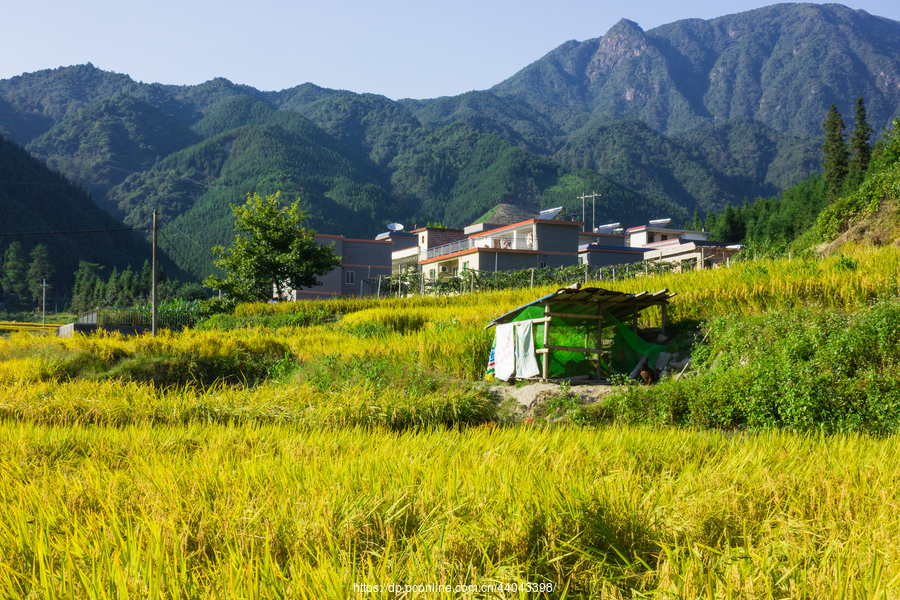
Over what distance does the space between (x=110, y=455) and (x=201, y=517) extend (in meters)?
2.43

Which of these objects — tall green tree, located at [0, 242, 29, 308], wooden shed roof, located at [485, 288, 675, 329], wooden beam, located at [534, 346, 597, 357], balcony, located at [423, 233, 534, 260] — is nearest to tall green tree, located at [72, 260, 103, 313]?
tall green tree, located at [0, 242, 29, 308]

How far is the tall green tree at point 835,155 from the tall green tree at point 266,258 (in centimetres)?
4920

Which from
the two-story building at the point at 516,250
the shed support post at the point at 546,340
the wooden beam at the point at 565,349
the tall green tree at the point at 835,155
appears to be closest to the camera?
the shed support post at the point at 546,340

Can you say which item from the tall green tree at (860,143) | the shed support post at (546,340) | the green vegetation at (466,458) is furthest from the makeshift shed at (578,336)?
the tall green tree at (860,143)

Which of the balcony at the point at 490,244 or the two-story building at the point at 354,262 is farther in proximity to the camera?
the two-story building at the point at 354,262

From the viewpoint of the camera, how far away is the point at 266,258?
33906 mm

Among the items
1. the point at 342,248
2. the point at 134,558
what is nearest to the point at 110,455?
the point at 134,558

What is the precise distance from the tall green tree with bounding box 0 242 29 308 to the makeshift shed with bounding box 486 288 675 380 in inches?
3959

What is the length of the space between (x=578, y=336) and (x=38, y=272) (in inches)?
4096

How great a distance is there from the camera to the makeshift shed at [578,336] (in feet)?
36.8

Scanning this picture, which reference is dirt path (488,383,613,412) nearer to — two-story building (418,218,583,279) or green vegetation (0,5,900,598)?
green vegetation (0,5,900,598)

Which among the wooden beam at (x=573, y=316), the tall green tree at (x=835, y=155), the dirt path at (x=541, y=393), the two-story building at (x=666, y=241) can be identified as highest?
the tall green tree at (x=835, y=155)

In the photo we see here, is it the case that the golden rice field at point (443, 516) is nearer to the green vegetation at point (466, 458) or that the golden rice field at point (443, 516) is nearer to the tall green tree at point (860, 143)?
the green vegetation at point (466, 458)

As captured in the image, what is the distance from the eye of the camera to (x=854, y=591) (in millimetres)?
2363
